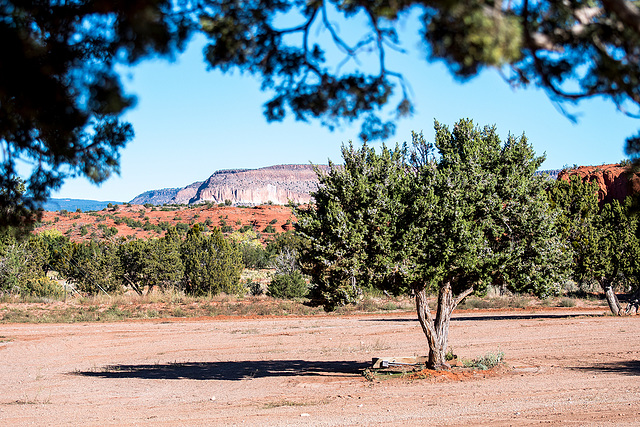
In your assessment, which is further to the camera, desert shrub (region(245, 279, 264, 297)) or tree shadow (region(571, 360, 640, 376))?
desert shrub (region(245, 279, 264, 297))

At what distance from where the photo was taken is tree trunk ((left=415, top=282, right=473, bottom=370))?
1433 cm

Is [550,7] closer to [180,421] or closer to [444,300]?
[180,421]

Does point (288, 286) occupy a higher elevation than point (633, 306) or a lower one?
higher

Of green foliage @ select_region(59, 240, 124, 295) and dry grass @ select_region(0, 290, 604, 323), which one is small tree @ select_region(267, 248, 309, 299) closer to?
dry grass @ select_region(0, 290, 604, 323)

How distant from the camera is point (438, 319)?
48.5 feet

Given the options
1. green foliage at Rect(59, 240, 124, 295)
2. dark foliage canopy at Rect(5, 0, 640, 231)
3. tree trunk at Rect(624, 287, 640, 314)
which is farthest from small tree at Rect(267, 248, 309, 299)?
dark foliage canopy at Rect(5, 0, 640, 231)

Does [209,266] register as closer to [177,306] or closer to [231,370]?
[177,306]

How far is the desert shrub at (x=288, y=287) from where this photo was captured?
4228 centimetres

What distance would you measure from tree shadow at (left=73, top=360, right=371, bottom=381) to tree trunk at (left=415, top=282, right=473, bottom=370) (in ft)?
8.70

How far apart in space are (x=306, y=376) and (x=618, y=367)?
28.5 ft

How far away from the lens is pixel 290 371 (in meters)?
17.5

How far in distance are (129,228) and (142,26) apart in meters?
89.6

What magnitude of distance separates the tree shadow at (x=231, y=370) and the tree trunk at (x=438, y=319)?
104 inches

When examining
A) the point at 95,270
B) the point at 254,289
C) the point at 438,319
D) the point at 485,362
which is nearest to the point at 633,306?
the point at 485,362
